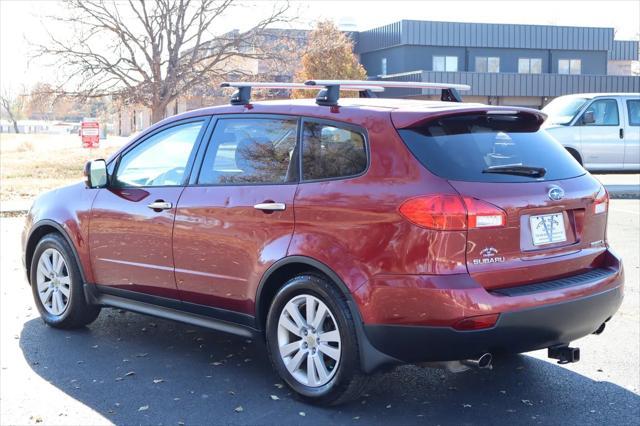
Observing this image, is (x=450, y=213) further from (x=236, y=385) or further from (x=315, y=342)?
(x=236, y=385)

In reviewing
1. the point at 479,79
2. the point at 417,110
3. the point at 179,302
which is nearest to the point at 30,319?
the point at 179,302

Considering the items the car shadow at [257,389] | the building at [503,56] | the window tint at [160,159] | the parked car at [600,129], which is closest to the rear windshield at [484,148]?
the car shadow at [257,389]

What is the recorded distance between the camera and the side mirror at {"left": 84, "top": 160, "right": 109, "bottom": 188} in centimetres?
626

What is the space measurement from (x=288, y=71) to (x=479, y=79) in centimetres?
1391

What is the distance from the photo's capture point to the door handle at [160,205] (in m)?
5.70

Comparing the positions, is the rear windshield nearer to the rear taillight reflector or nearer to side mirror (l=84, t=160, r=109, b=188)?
the rear taillight reflector

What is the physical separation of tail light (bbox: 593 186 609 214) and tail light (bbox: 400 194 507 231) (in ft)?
3.10

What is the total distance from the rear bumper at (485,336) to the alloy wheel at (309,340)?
13.5 inches

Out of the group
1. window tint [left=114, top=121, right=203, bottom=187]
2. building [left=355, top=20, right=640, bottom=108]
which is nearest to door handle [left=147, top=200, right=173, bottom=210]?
window tint [left=114, top=121, right=203, bottom=187]

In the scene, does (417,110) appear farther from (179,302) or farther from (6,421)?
(6,421)

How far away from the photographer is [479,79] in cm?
4441

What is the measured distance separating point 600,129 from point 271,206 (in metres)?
14.3

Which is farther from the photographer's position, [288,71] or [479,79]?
[479,79]

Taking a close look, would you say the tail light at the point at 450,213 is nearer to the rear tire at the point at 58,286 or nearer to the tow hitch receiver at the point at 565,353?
the tow hitch receiver at the point at 565,353
